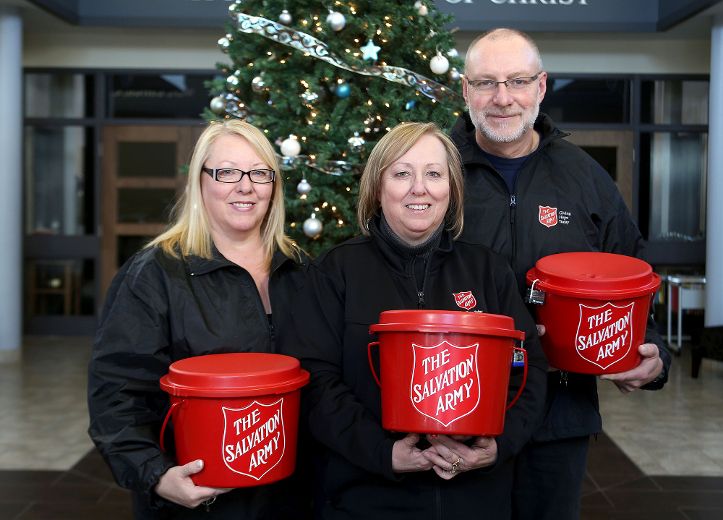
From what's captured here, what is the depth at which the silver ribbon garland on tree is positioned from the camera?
3.39 meters

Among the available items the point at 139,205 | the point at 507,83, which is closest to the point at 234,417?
the point at 507,83

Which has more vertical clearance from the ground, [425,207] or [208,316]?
[425,207]

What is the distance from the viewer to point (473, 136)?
2.36 metres

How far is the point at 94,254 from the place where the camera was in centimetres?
898

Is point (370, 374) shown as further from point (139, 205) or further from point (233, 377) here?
point (139, 205)

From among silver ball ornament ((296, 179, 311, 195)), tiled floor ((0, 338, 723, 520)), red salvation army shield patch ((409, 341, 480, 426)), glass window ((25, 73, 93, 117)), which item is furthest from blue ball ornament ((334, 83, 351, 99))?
glass window ((25, 73, 93, 117))

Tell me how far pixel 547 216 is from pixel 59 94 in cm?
788

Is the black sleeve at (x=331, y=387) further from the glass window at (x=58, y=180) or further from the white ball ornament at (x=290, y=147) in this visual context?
the glass window at (x=58, y=180)

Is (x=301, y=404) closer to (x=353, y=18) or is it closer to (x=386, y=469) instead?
(x=386, y=469)

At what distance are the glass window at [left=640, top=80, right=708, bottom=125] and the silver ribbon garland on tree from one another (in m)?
6.15

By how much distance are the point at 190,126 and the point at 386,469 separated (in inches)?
301

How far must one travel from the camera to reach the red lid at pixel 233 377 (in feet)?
5.66

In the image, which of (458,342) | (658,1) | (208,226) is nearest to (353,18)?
(208,226)

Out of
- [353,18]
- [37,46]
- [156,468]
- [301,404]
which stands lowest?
[156,468]
